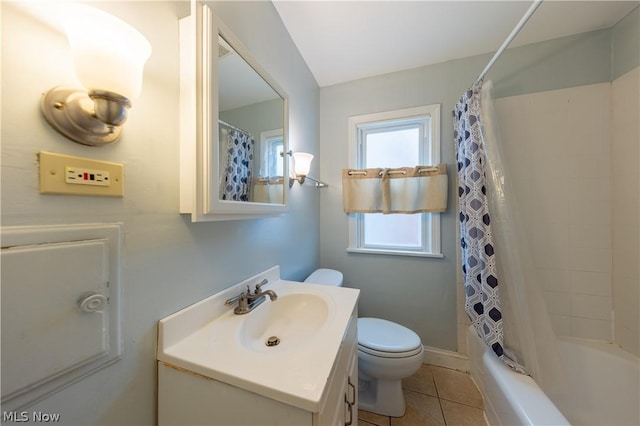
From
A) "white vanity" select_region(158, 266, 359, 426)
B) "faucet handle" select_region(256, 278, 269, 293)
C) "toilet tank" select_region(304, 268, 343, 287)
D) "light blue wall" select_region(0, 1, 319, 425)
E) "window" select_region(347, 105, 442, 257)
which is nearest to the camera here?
"light blue wall" select_region(0, 1, 319, 425)

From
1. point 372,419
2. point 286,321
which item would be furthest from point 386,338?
point 286,321

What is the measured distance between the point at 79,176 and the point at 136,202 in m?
0.13

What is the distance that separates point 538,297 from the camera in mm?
1170

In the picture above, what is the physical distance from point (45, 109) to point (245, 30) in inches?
35.8

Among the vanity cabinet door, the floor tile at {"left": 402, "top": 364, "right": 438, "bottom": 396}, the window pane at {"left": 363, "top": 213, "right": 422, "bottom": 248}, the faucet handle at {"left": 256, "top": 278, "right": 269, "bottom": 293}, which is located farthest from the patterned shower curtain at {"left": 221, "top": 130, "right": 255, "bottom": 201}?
the floor tile at {"left": 402, "top": 364, "right": 438, "bottom": 396}

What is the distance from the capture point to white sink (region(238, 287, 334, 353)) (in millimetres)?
854

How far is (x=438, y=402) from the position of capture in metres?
1.34

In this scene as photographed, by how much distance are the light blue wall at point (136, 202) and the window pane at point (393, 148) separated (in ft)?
4.00

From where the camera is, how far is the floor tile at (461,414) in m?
1.22

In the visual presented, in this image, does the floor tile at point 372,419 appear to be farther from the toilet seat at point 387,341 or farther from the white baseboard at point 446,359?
the white baseboard at point 446,359

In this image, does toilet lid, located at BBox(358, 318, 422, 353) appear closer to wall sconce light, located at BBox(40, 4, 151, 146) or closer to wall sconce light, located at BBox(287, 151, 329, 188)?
wall sconce light, located at BBox(287, 151, 329, 188)

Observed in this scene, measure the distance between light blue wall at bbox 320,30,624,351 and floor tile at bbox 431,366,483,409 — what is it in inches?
6.9

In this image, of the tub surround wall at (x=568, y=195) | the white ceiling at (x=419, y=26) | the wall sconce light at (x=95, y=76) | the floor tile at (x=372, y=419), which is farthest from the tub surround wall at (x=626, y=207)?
the wall sconce light at (x=95, y=76)

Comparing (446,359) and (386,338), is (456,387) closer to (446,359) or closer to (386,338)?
(446,359)
